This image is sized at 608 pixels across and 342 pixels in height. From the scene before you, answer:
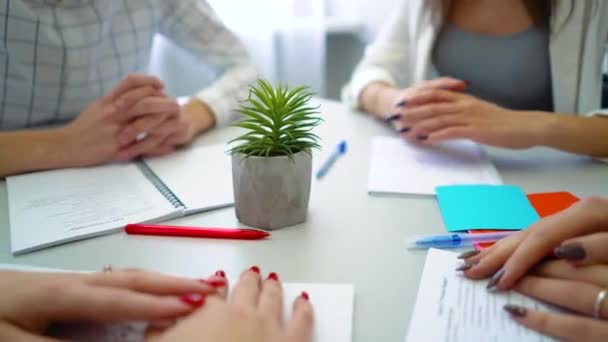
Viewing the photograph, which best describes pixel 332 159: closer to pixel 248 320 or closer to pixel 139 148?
pixel 139 148

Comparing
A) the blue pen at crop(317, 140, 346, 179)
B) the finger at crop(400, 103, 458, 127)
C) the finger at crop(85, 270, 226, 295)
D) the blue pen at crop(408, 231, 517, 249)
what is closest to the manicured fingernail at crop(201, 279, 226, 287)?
the finger at crop(85, 270, 226, 295)

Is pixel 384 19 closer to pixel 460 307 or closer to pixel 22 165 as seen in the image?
pixel 22 165

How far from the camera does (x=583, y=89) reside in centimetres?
117

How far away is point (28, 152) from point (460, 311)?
2.28ft

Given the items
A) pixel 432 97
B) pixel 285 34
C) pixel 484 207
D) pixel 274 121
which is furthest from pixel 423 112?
pixel 285 34

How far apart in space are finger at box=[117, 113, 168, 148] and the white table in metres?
0.19

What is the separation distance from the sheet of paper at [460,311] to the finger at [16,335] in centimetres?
31

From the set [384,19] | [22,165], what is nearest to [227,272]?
[22,165]

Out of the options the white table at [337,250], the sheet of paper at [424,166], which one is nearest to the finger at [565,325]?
the white table at [337,250]

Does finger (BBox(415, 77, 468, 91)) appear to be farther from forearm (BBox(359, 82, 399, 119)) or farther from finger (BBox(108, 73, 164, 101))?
finger (BBox(108, 73, 164, 101))

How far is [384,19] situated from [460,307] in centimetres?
158

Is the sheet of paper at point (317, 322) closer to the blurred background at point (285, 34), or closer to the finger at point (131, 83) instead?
the finger at point (131, 83)

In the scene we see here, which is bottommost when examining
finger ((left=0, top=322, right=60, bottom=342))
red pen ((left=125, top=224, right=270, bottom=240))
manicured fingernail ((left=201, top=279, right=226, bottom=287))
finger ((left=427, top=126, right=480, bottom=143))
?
finger ((left=0, top=322, right=60, bottom=342))

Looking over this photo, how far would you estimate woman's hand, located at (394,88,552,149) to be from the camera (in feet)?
2.96
